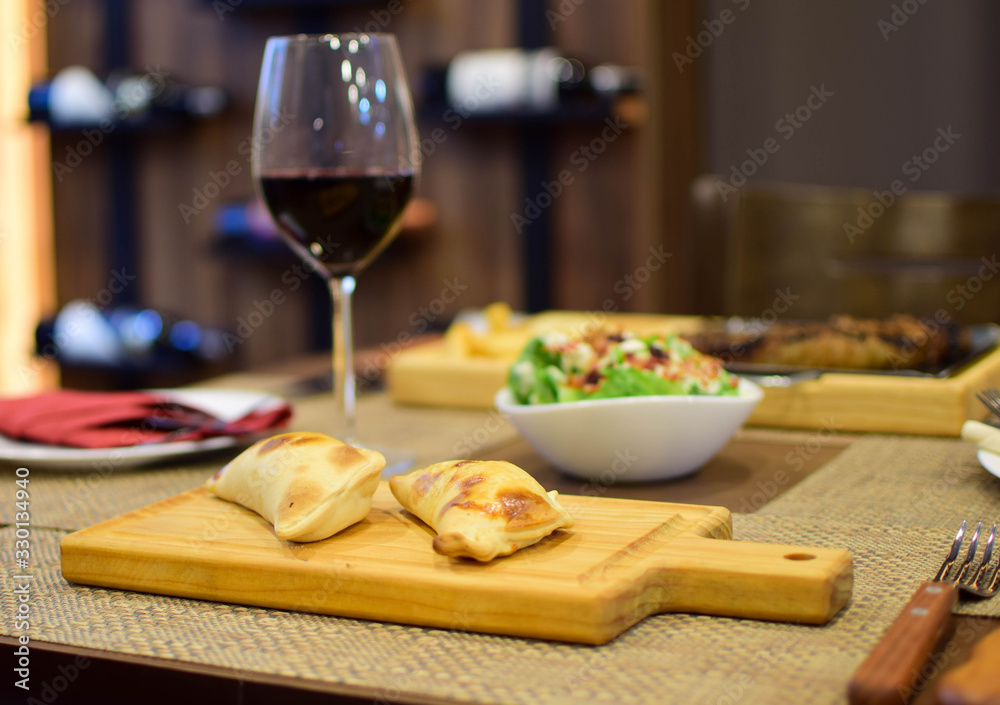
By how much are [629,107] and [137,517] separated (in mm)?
2298

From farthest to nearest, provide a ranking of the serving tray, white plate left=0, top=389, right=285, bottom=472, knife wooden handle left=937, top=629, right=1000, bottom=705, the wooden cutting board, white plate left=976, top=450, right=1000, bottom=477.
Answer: the serving tray, white plate left=0, top=389, right=285, bottom=472, white plate left=976, top=450, right=1000, bottom=477, the wooden cutting board, knife wooden handle left=937, top=629, right=1000, bottom=705

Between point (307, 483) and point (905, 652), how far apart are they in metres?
0.35

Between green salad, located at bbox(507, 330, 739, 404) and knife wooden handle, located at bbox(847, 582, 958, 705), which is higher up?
green salad, located at bbox(507, 330, 739, 404)

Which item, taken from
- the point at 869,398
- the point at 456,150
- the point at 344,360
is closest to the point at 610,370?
the point at 344,360

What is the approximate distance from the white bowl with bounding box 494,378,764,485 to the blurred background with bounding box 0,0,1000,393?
1.80m

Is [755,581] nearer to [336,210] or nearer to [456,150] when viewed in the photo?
[336,210]

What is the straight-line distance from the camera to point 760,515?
2.56 ft

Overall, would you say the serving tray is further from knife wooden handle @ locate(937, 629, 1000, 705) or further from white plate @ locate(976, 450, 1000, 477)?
knife wooden handle @ locate(937, 629, 1000, 705)

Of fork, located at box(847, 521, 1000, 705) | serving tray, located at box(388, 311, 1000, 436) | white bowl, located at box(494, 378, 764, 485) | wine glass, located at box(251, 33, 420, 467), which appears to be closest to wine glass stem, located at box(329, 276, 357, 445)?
wine glass, located at box(251, 33, 420, 467)

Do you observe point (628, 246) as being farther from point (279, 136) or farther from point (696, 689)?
point (696, 689)

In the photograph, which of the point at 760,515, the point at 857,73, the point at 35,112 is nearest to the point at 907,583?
the point at 760,515

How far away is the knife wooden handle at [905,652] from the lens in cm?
43

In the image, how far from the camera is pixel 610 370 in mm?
844

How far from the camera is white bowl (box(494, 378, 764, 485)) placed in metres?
0.83
